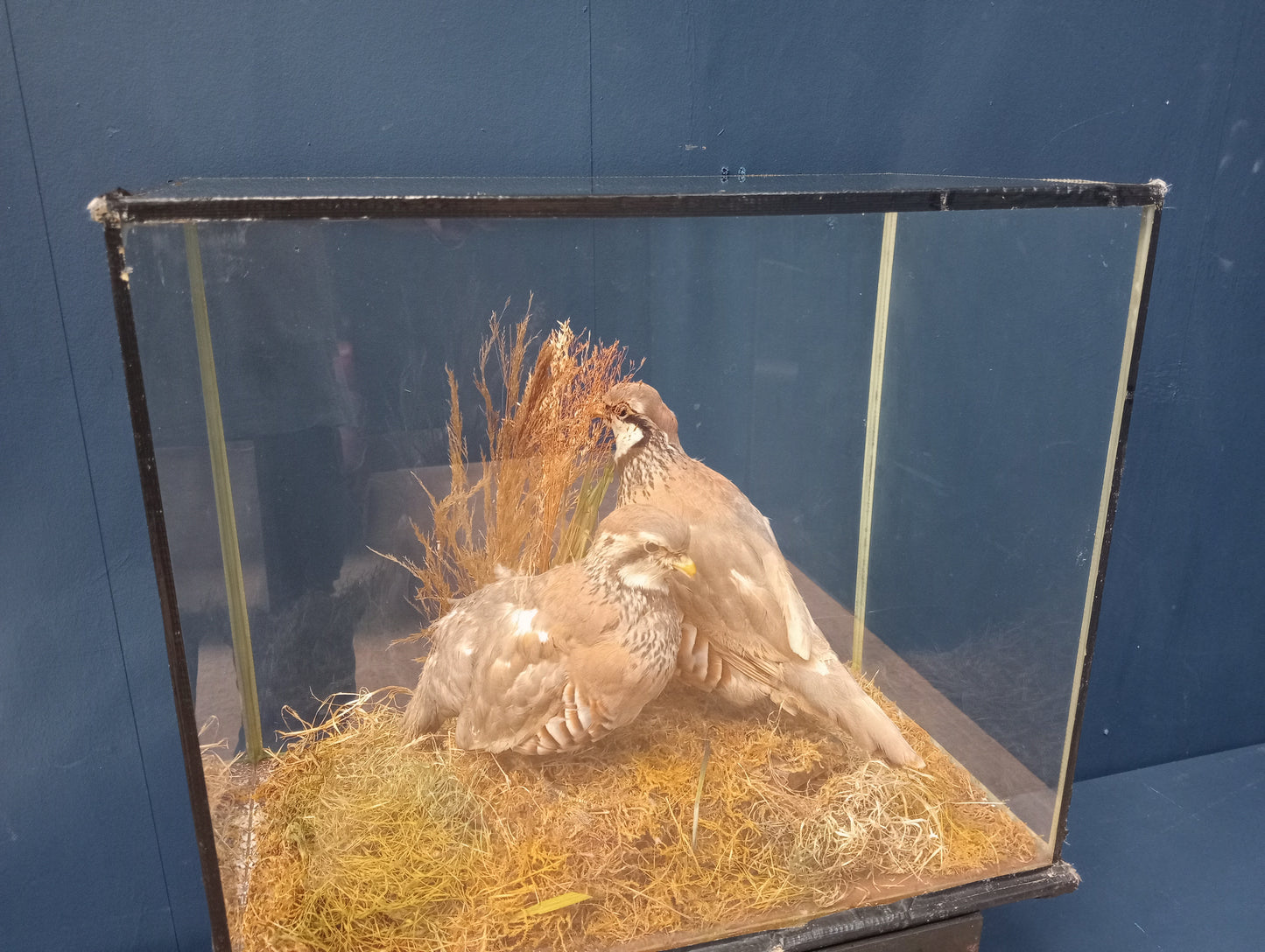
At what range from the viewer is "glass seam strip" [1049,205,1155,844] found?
1129 mm

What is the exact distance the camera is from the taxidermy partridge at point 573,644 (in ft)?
3.67

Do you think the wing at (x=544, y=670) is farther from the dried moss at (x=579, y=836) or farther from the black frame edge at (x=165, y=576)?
the black frame edge at (x=165, y=576)

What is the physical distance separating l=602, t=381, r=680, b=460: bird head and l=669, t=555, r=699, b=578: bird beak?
0.52 ft

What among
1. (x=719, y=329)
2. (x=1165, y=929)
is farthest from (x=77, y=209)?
(x=1165, y=929)

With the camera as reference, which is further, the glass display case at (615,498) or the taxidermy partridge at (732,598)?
the taxidermy partridge at (732,598)

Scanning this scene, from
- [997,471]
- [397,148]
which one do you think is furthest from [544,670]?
[397,148]

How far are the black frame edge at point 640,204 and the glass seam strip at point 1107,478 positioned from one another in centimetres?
6

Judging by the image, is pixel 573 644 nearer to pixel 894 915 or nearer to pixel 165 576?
pixel 165 576

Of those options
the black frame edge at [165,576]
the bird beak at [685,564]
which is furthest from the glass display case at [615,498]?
the bird beak at [685,564]

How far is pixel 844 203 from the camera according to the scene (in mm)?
1010

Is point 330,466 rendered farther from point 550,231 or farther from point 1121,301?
point 1121,301

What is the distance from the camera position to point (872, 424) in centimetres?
131

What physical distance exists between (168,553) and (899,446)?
0.96 metres

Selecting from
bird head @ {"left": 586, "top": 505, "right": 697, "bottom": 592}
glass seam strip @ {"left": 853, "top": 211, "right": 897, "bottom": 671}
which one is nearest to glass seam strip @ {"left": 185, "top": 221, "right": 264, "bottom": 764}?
bird head @ {"left": 586, "top": 505, "right": 697, "bottom": 592}
